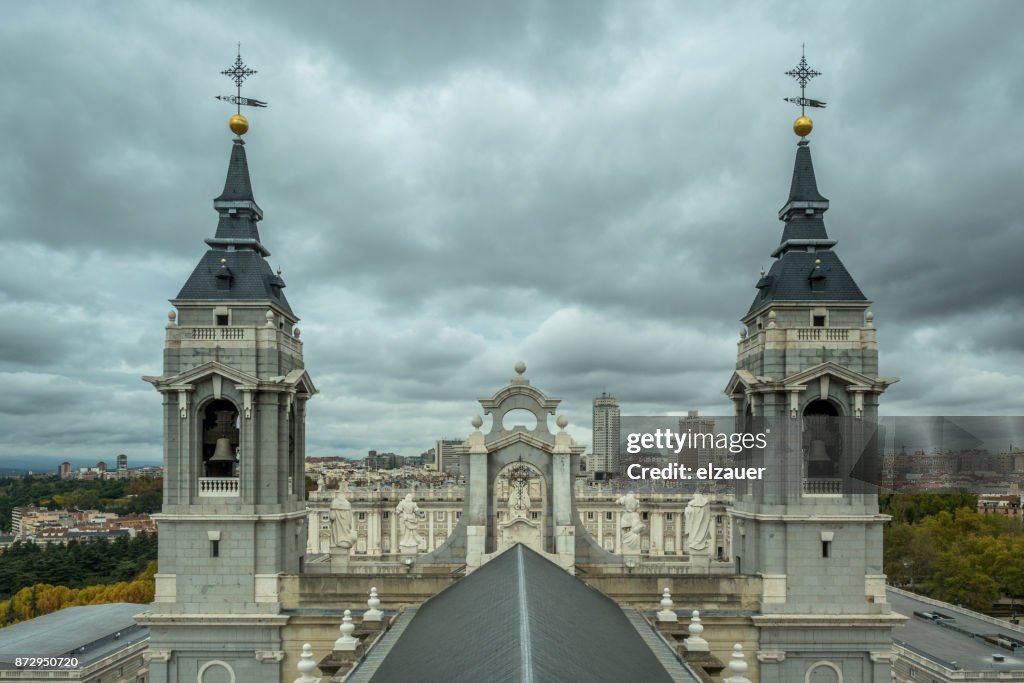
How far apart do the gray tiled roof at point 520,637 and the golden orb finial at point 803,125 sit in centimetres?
1748

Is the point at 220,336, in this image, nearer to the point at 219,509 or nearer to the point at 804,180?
the point at 219,509

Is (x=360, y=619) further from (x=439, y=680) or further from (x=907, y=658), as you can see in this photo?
(x=907, y=658)

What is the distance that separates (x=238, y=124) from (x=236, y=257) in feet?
16.2

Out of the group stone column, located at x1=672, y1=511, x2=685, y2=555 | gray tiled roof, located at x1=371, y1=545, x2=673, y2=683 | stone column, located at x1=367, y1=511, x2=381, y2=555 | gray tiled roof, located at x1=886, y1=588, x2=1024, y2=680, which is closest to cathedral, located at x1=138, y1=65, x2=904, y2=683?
gray tiled roof, located at x1=371, y1=545, x2=673, y2=683

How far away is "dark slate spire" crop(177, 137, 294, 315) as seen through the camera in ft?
84.6

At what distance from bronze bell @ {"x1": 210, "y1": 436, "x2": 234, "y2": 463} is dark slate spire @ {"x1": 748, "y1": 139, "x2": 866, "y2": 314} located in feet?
61.7

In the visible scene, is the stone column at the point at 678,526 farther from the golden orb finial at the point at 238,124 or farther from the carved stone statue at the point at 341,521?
the golden orb finial at the point at 238,124

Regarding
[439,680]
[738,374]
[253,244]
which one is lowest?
[439,680]

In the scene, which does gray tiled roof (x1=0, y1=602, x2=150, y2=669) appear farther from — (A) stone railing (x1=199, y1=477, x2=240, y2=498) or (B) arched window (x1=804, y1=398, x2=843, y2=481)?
(B) arched window (x1=804, y1=398, x2=843, y2=481)

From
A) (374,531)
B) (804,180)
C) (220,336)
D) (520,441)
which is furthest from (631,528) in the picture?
(374,531)

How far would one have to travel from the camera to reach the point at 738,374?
26078 mm

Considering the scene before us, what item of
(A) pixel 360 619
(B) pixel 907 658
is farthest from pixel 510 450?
(B) pixel 907 658

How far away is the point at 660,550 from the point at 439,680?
64.6 meters

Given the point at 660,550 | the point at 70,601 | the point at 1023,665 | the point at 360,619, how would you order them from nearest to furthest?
the point at 360,619 → the point at 1023,665 → the point at 70,601 → the point at 660,550
